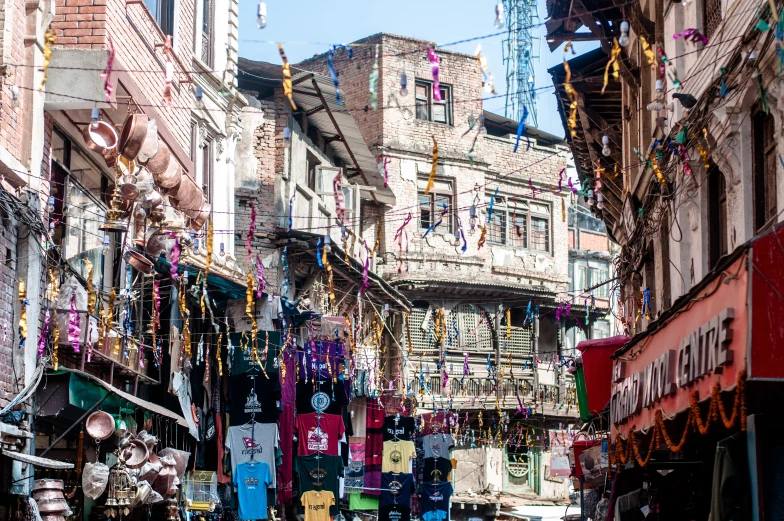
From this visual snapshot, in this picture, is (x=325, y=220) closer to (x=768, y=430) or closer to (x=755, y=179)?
(x=755, y=179)

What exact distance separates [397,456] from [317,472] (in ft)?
18.2

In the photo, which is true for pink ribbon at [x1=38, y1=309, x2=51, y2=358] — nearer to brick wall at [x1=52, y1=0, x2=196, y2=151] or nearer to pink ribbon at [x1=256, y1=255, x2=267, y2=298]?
brick wall at [x1=52, y1=0, x2=196, y2=151]

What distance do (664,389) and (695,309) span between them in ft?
4.17

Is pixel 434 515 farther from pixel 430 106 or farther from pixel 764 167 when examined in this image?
pixel 764 167

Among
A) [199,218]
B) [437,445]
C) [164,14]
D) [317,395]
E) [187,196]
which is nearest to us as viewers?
[187,196]

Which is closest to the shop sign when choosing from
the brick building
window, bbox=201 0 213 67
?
the brick building

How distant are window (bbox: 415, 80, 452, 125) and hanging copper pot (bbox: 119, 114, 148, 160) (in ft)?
89.9

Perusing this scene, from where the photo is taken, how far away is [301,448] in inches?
1123

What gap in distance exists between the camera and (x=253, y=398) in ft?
83.3

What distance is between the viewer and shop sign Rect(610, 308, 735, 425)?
27.5 feet

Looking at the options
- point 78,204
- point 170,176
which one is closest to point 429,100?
point 170,176

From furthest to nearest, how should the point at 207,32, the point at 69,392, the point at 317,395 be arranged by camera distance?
the point at 317,395 < the point at 207,32 < the point at 69,392

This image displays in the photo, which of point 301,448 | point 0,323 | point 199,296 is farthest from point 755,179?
point 301,448

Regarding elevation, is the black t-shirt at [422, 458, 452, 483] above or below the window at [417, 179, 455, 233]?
below
